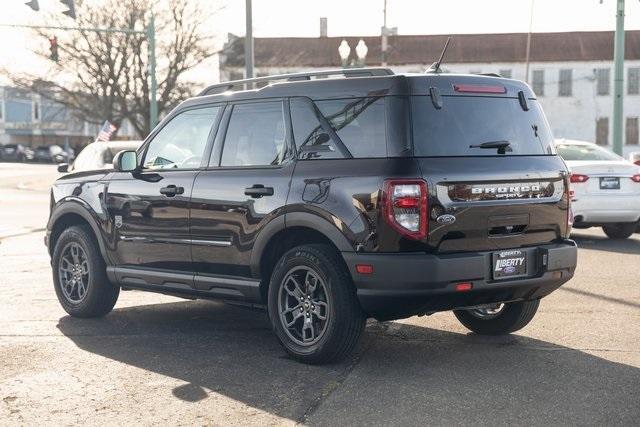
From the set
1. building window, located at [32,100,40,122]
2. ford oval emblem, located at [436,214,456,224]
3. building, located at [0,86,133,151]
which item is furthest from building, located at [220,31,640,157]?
ford oval emblem, located at [436,214,456,224]

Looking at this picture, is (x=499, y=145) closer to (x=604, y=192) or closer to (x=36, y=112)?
(x=604, y=192)

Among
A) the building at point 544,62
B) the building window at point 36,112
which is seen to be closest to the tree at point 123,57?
the building at point 544,62

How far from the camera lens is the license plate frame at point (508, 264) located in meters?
5.99

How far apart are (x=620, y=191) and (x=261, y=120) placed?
8480 mm

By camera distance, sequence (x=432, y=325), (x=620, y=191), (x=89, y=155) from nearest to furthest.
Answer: (x=432, y=325), (x=620, y=191), (x=89, y=155)

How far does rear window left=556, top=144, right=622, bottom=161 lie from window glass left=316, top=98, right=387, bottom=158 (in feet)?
29.2

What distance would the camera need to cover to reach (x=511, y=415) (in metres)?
5.05

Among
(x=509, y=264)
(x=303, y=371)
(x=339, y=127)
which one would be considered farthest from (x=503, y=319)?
(x=339, y=127)

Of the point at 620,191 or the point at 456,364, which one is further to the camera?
the point at 620,191

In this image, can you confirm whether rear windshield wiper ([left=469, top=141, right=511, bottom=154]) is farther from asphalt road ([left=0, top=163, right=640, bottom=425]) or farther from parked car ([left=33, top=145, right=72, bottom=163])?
parked car ([left=33, top=145, right=72, bottom=163])

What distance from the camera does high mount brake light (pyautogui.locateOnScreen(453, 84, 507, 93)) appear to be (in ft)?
20.3

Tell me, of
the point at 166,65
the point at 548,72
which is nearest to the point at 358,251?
the point at 166,65

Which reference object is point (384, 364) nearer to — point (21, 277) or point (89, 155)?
point (21, 277)

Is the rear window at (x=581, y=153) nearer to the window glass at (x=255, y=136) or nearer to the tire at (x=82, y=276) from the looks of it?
the tire at (x=82, y=276)
